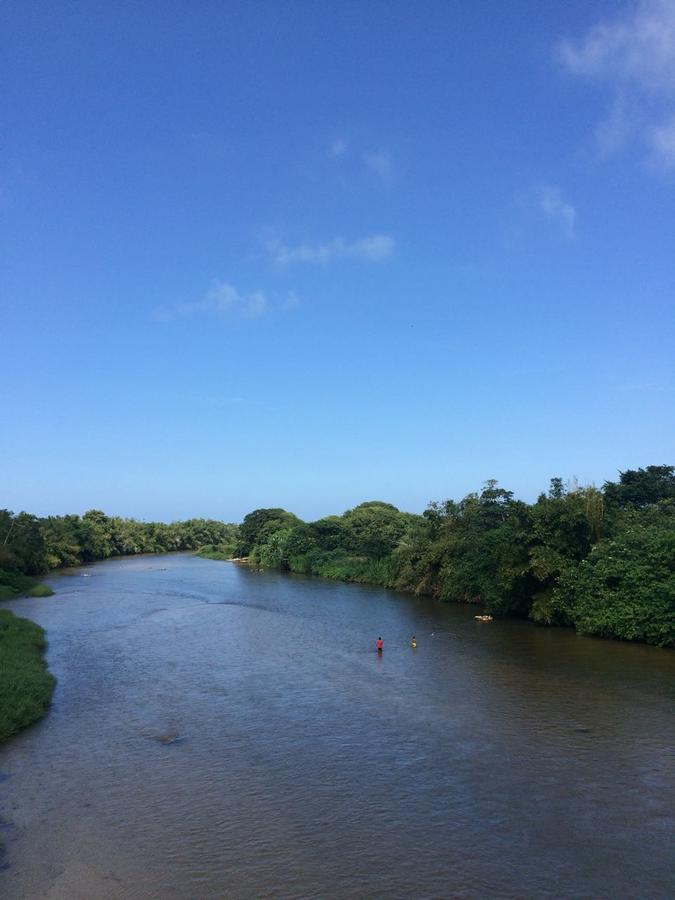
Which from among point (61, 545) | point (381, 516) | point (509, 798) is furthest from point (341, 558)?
point (509, 798)

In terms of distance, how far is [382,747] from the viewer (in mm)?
17391

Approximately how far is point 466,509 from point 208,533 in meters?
84.0

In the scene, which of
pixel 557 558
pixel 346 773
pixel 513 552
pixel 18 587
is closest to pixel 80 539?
pixel 18 587

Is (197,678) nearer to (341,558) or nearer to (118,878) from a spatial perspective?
(118,878)

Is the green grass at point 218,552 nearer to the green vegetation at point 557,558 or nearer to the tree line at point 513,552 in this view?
the tree line at point 513,552

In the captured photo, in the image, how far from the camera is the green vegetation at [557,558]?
28.7m

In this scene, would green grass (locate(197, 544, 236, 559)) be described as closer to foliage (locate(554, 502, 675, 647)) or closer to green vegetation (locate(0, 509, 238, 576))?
green vegetation (locate(0, 509, 238, 576))

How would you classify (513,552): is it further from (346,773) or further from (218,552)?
(218,552)

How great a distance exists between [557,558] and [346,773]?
67.1 ft

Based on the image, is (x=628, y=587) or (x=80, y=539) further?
(x=80, y=539)

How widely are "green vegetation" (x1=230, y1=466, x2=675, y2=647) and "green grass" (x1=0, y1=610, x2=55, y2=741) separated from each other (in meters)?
22.7

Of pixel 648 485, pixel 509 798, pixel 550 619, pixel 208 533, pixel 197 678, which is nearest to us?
pixel 509 798

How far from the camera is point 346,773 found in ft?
51.7

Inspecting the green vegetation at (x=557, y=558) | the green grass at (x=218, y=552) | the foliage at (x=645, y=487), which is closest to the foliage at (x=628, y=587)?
the green vegetation at (x=557, y=558)
